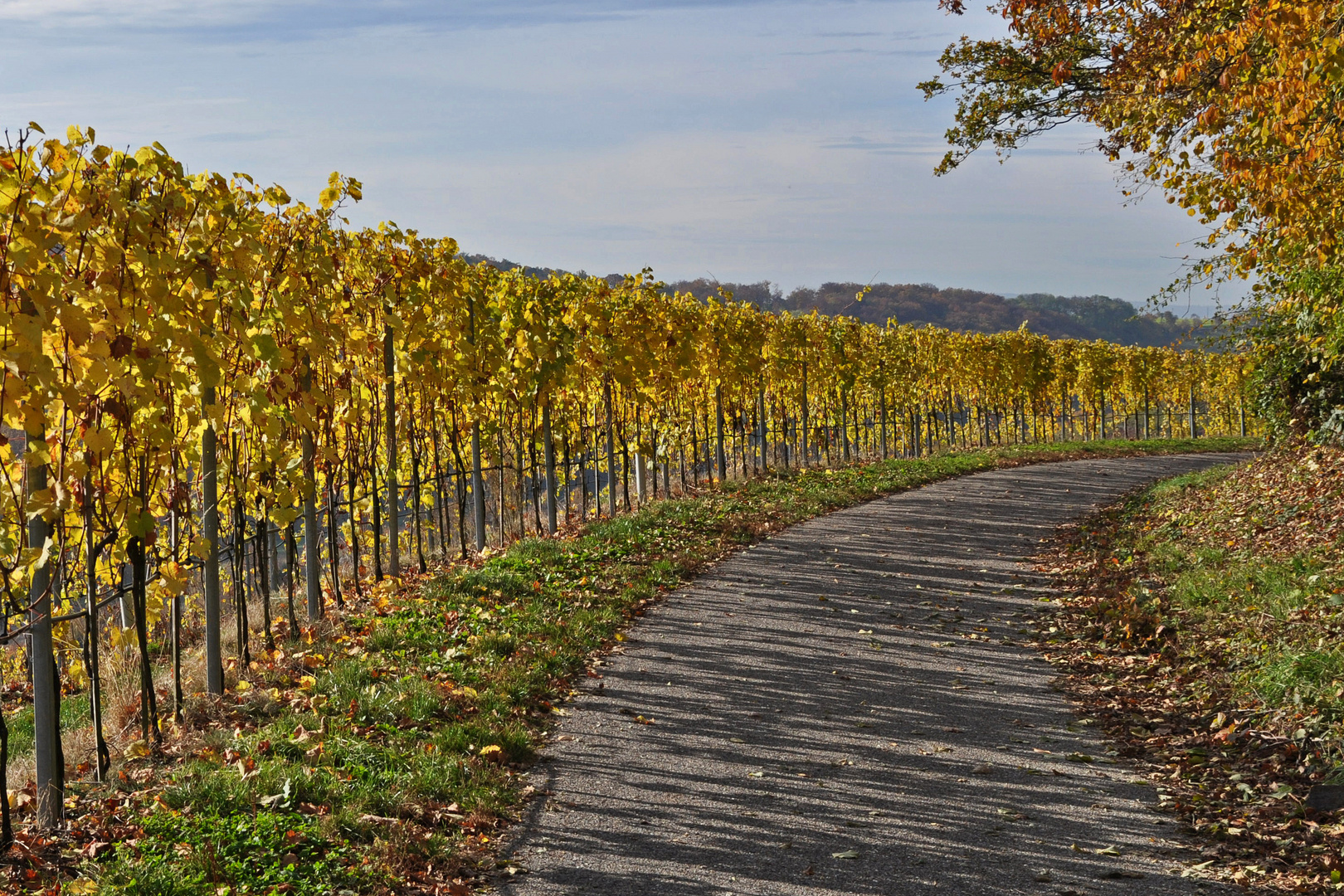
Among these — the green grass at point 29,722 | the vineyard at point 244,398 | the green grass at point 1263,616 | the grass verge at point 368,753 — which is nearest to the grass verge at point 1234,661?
the green grass at point 1263,616

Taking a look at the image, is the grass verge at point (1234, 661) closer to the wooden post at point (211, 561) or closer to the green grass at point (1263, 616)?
the green grass at point (1263, 616)

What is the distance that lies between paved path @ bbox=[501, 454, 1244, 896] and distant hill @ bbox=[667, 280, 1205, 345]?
185 ft

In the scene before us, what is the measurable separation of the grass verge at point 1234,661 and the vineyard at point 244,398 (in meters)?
5.01

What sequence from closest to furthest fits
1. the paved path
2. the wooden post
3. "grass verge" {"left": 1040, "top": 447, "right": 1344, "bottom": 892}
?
the paved path
"grass verge" {"left": 1040, "top": 447, "right": 1344, "bottom": 892}
the wooden post

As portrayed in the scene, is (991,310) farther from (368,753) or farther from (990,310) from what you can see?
(368,753)

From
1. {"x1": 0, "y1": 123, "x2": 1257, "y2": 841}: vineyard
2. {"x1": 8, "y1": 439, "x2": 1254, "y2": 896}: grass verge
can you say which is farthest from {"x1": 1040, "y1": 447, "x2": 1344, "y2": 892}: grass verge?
{"x1": 0, "y1": 123, "x2": 1257, "y2": 841}: vineyard

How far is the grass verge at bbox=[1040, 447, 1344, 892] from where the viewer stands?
444 centimetres

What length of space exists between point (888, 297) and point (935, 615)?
82.6 metres

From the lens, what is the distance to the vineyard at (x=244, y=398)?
13.6 feet

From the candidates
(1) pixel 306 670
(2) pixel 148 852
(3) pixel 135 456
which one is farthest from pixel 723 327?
(2) pixel 148 852

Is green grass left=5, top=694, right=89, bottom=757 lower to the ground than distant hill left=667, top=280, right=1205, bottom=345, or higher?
lower

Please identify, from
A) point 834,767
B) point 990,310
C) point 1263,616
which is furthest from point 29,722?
point 990,310

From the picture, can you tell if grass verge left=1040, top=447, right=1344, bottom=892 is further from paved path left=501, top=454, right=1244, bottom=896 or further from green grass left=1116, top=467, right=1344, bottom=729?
paved path left=501, top=454, right=1244, bottom=896

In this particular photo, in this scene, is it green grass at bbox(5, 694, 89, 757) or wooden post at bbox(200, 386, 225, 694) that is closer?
wooden post at bbox(200, 386, 225, 694)
